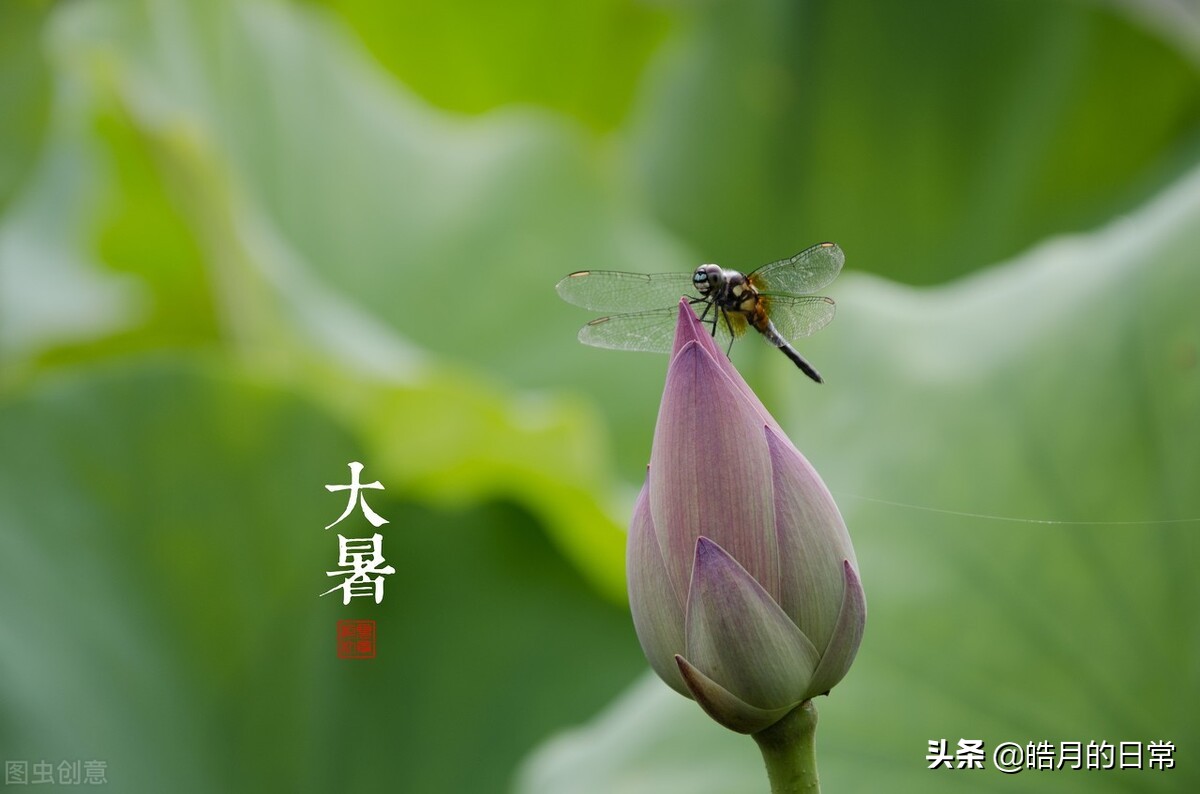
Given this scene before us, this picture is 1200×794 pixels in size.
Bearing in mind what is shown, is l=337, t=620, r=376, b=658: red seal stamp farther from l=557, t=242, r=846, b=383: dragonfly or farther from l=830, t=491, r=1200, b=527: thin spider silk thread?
l=557, t=242, r=846, b=383: dragonfly

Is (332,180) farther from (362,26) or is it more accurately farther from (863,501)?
(863,501)

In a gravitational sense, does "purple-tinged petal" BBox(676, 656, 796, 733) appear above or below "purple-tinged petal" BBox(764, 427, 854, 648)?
below

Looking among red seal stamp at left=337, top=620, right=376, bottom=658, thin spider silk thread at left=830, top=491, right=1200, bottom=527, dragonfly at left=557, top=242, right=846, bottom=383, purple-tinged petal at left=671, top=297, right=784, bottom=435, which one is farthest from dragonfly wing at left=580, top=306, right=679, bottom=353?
red seal stamp at left=337, top=620, right=376, bottom=658

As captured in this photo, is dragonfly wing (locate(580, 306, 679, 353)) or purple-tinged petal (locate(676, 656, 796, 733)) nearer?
purple-tinged petal (locate(676, 656, 796, 733))

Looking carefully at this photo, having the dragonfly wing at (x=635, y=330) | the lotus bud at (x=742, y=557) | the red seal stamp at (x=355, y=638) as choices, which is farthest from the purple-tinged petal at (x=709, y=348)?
the red seal stamp at (x=355, y=638)

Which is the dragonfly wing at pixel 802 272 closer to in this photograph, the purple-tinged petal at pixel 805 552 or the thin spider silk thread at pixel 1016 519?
the purple-tinged petal at pixel 805 552

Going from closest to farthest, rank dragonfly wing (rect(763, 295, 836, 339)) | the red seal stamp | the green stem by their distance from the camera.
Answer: the green stem, dragonfly wing (rect(763, 295, 836, 339)), the red seal stamp

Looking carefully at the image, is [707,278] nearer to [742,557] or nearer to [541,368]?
[742,557]
